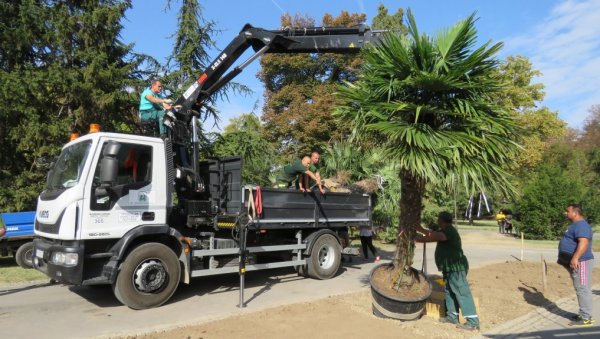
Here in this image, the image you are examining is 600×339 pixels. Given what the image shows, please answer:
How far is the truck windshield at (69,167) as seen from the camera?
6.91 meters

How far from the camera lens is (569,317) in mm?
7004

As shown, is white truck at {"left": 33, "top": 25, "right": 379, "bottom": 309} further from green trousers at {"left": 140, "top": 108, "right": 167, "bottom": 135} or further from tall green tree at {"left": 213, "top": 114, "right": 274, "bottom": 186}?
tall green tree at {"left": 213, "top": 114, "right": 274, "bottom": 186}

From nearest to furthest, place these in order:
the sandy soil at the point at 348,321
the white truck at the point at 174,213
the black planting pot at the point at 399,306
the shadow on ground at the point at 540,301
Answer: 1. the sandy soil at the point at 348,321
2. the black planting pot at the point at 399,306
3. the white truck at the point at 174,213
4. the shadow on ground at the point at 540,301

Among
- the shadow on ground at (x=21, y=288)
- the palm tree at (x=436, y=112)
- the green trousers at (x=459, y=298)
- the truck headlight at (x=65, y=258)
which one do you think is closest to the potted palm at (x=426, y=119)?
the palm tree at (x=436, y=112)

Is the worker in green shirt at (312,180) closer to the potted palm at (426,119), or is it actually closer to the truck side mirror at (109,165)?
the potted palm at (426,119)

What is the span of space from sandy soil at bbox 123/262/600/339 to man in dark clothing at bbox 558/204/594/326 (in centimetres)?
86

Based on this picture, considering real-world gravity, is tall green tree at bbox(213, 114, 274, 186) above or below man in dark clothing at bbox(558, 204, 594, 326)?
above

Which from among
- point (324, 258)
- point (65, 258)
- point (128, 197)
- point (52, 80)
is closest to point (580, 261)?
point (324, 258)

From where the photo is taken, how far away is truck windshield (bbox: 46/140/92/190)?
6.91 metres

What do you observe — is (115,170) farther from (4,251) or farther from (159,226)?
(4,251)

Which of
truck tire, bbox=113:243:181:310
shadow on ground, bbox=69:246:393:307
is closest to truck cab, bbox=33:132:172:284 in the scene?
truck tire, bbox=113:243:181:310

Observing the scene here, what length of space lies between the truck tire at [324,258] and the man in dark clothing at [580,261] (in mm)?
4457

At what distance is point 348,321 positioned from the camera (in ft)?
20.6

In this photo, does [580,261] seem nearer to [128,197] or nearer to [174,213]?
[174,213]
